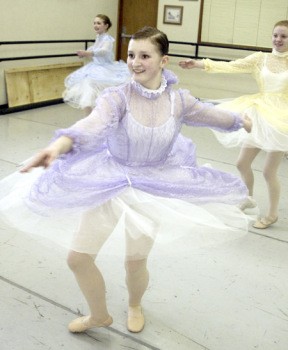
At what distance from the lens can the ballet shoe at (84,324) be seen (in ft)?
6.28

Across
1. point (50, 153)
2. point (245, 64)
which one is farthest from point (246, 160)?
point (50, 153)

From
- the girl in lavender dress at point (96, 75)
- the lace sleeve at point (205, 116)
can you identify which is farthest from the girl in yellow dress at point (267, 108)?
the girl in lavender dress at point (96, 75)

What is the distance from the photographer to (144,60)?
1.67 m

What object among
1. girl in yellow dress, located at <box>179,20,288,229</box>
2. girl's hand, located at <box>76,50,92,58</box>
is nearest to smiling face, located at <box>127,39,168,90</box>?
girl in yellow dress, located at <box>179,20,288,229</box>

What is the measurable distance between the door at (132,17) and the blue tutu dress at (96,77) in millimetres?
2466

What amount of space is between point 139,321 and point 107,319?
0.16 m

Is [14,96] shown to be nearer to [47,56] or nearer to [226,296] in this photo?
[47,56]

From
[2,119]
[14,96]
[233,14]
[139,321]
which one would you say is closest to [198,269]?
[139,321]

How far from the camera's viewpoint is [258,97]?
9.98 ft

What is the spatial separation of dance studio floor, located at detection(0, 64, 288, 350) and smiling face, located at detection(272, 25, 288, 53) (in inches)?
47.5

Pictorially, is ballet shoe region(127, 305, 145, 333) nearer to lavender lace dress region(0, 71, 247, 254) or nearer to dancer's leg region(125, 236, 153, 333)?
dancer's leg region(125, 236, 153, 333)

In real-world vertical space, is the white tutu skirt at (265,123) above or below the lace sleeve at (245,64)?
below

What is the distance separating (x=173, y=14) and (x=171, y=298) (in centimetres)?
577

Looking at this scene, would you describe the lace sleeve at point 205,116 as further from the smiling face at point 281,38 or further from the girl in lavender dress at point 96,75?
the girl in lavender dress at point 96,75
